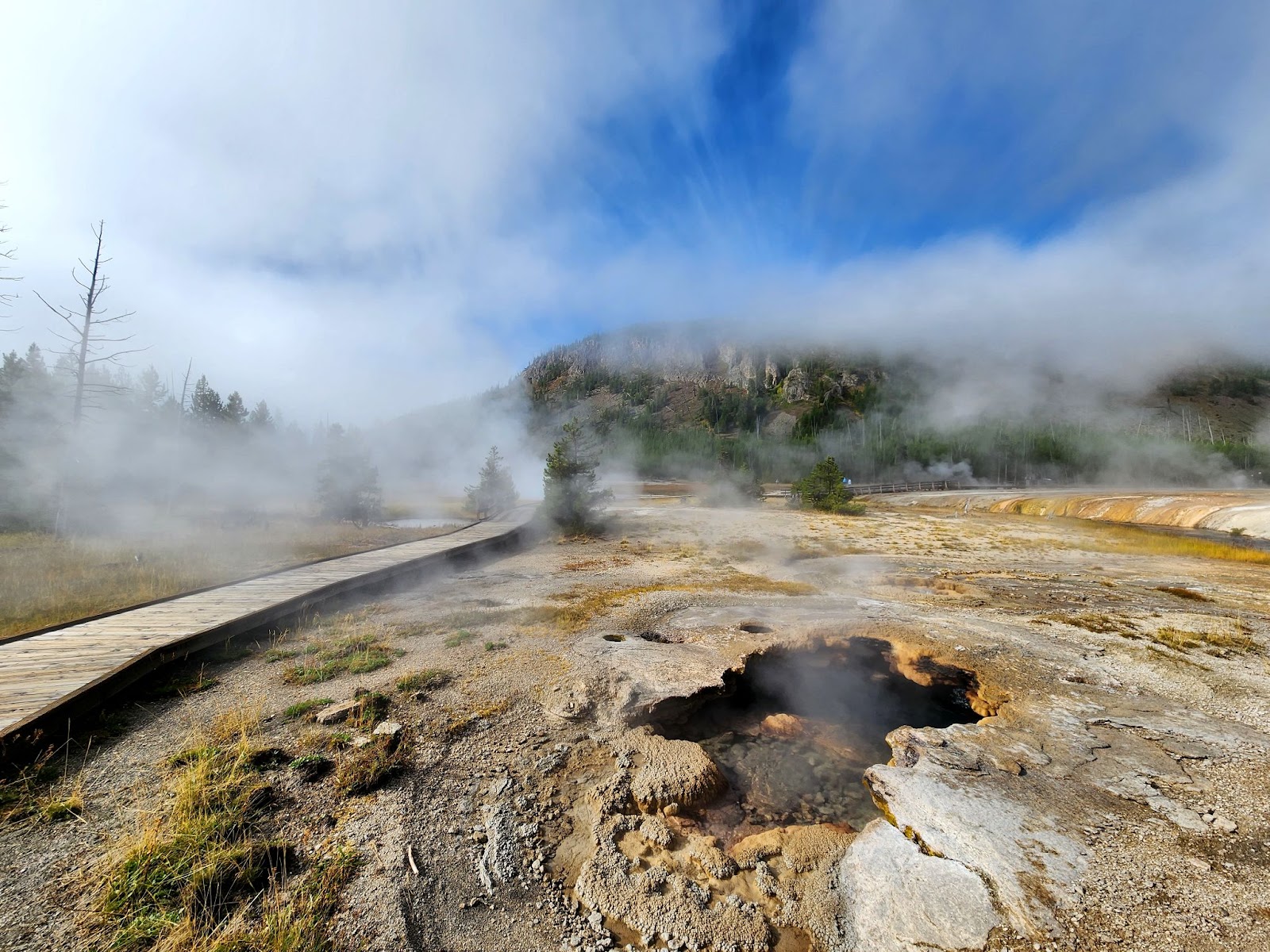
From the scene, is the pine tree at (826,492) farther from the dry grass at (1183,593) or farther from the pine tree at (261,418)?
the pine tree at (261,418)

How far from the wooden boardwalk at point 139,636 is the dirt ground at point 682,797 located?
1.37 ft

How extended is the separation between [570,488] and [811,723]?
15.3 metres

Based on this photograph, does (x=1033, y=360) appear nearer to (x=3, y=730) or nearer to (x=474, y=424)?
(x=474, y=424)

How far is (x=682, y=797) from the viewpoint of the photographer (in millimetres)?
4102

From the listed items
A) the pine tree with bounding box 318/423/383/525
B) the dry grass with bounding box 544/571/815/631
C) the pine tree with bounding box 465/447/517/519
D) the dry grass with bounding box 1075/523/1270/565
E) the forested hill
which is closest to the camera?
the dry grass with bounding box 544/571/815/631

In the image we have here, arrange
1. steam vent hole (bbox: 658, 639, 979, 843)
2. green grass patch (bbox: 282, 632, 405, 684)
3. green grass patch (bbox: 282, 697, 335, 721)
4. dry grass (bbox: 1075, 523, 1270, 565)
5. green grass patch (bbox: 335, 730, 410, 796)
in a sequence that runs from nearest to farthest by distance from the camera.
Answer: green grass patch (bbox: 335, 730, 410, 796)
steam vent hole (bbox: 658, 639, 979, 843)
green grass patch (bbox: 282, 697, 335, 721)
green grass patch (bbox: 282, 632, 405, 684)
dry grass (bbox: 1075, 523, 1270, 565)

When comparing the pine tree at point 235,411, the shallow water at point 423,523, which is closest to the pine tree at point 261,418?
the pine tree at point 235,411

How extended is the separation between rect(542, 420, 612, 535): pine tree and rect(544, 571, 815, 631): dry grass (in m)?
8.77

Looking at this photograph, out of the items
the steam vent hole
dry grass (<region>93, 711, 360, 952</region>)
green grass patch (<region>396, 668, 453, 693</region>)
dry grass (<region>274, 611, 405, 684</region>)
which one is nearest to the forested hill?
the steam vent hole

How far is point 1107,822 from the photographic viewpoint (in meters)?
3.61

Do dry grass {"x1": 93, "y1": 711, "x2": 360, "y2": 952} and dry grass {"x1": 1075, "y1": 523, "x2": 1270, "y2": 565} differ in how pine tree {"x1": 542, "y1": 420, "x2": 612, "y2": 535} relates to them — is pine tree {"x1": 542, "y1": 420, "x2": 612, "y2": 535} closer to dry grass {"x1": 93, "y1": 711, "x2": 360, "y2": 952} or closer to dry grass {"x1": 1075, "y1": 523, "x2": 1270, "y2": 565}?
dry grass {"x1": 93, "y1": 711, "x2": 360, "y2": 952}

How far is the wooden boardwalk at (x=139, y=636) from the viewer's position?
172 inches

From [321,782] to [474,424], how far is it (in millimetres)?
68947

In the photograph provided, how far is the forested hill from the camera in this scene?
71812 millimetres
